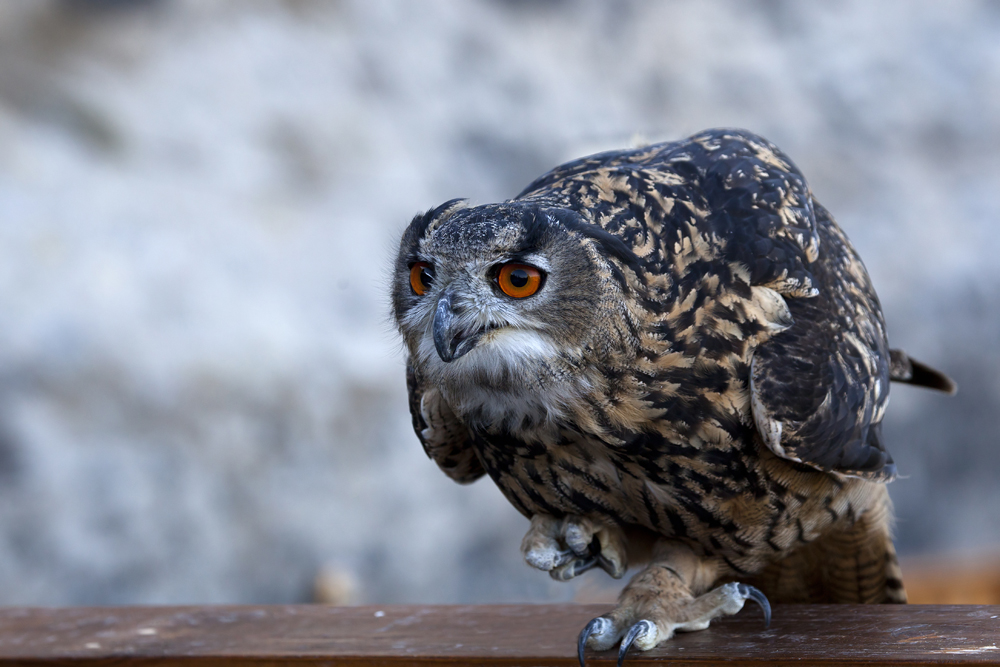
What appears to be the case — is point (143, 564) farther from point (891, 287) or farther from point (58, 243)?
point (891, 287)

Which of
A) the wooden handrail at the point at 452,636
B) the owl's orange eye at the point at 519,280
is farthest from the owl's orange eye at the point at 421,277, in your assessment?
the wooden handrail at the point at 452,636

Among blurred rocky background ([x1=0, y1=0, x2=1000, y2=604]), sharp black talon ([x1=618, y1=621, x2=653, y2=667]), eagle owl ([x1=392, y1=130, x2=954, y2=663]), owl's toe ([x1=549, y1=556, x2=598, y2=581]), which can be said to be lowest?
sharp black talon ([x1=618, y1=621, x2=653, y2=667])

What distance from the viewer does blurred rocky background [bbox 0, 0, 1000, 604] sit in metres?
4.35

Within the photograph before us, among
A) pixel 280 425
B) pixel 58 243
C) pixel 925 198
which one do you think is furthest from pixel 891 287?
pixel 58 243

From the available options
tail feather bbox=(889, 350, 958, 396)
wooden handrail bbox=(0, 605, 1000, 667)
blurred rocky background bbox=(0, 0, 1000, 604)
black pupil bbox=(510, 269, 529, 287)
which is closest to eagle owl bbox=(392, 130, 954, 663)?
black pupil bbox=(510, 269, 529, 287)

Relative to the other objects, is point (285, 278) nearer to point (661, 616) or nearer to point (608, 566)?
point (608, 566)

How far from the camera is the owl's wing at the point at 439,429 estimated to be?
1.80 m

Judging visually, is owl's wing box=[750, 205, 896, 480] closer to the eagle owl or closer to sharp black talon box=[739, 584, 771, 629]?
the eagle owl

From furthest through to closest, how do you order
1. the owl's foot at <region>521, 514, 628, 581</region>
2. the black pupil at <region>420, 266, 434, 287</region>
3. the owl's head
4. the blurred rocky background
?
the blurred rocky background → the owl's foot at <region>521, 514, 628, 581</region> → the black pupil at <region>420, 266, 434, 287</region> → the owl's head

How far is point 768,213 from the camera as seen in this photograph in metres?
1.65

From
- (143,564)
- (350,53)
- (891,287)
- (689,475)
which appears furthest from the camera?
(891,287)

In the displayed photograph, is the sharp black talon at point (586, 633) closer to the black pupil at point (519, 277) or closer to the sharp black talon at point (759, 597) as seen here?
the sharp black talon at point (759, 597)

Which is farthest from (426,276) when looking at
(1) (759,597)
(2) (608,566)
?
(1) (759,597)

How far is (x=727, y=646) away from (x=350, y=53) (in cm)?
503
